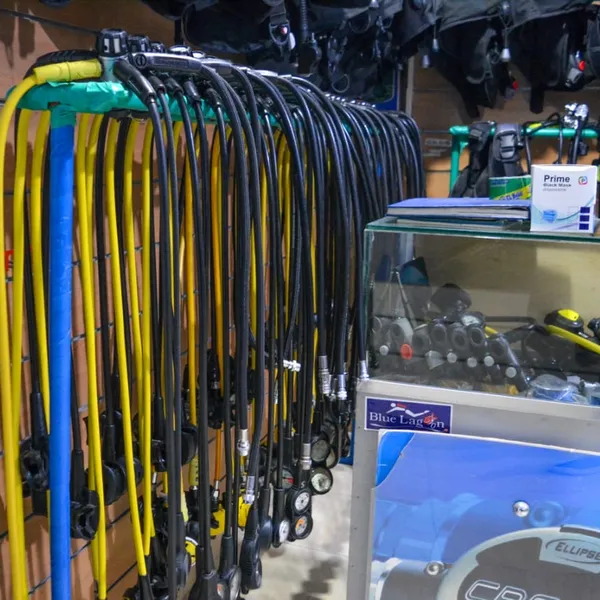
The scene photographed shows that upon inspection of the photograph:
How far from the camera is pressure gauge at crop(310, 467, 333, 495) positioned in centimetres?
170

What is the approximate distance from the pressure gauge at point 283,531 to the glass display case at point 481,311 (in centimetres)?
42

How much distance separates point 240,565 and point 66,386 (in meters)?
0.51

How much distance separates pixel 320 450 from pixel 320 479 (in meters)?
0.11

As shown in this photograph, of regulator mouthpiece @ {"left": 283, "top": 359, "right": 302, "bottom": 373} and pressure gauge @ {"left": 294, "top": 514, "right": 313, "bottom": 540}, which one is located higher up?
regulator mouthpiece @ {"left": 283, "top": 359, "right": 302, "bottom": 373}

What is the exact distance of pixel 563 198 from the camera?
100 cm

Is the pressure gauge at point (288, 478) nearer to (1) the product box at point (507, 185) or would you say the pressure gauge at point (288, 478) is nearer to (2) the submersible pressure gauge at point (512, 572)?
(2) the submersible pressure gauge at point (512, 572)

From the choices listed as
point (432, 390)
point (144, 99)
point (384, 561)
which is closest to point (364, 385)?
point (432, 390)

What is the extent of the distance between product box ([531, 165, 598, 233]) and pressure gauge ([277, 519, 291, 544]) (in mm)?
780

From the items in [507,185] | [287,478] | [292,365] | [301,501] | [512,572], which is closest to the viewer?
[512,572]

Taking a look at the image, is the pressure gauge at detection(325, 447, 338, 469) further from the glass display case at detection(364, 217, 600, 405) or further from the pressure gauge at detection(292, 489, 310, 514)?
the glass display case at detection(364, 217, 600, 405)

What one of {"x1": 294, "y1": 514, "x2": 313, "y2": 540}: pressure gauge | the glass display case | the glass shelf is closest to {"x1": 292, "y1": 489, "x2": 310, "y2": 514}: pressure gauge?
{"x1": 294, "y1": 514, "x2": 313, "y2": 540}: pressure gauge

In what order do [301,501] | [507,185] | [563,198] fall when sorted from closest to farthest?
[563,198] < [301,501] < [507,185]

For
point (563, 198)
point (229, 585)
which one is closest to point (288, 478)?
point (229, 585)

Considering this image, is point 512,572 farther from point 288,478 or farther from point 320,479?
point 320,479
